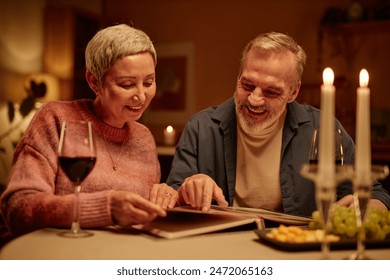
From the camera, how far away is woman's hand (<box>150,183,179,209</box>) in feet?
4.30

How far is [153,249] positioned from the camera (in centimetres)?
94

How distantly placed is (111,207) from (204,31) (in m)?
3.93

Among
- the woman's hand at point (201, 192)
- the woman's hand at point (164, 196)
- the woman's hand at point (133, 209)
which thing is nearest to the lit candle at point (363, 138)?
the woman's hand at point (133, 209)

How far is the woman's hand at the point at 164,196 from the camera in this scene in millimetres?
1312

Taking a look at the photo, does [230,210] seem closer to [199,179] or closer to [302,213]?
[199,179]

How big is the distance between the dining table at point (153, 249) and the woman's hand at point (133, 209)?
0.12 ft

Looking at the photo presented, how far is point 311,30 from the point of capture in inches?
169

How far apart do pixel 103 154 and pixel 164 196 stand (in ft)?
0.73

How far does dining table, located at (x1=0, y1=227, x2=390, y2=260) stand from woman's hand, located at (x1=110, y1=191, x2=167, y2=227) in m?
0.04

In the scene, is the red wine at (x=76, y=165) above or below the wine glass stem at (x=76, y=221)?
above

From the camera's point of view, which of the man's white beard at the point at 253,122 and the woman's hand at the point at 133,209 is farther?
the man's white beard at the point at 253,122

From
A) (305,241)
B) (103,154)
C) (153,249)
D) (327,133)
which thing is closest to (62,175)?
(103,154)

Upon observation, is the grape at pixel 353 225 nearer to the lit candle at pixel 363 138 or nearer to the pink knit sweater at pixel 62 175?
the lit candle at pixel 363 138

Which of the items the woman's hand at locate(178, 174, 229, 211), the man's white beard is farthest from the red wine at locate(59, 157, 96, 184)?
the man's white beard
